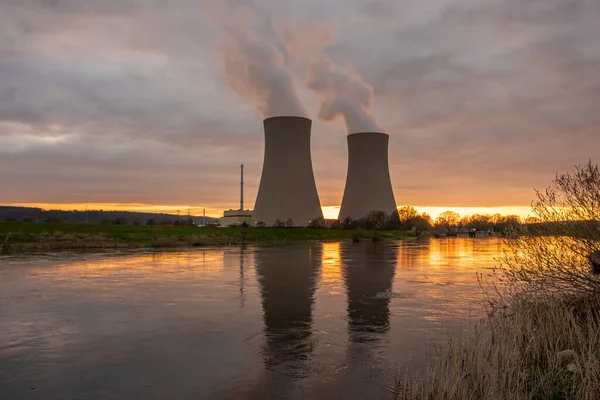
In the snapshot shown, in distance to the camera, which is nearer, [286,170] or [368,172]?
[286,170]

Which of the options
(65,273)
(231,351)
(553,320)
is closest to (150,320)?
(231,351)

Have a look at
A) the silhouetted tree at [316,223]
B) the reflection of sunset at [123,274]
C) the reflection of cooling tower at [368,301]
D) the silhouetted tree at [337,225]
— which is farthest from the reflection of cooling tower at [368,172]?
the reflection of cooling tower at [368,301]

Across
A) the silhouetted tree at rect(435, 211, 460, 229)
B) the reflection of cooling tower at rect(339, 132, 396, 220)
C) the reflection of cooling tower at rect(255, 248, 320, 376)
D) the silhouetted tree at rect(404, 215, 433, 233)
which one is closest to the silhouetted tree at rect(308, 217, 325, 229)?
the reflection of cooling tower at rect(339, 132, 396, 220)

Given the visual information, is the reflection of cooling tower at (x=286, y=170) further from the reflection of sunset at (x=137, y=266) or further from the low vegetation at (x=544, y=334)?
the low vegetation at (x=544, y=334)

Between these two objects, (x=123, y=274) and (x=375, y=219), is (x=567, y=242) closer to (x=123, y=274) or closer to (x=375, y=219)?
(x=123, y=274)

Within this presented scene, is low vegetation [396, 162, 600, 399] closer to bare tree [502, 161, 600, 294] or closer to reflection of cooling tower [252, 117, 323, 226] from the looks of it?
bare tree [502, 161, 600, 294]

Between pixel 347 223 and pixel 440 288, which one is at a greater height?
pixel 347 223

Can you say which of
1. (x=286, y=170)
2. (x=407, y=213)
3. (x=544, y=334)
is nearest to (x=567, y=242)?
(x=544, y=334)
